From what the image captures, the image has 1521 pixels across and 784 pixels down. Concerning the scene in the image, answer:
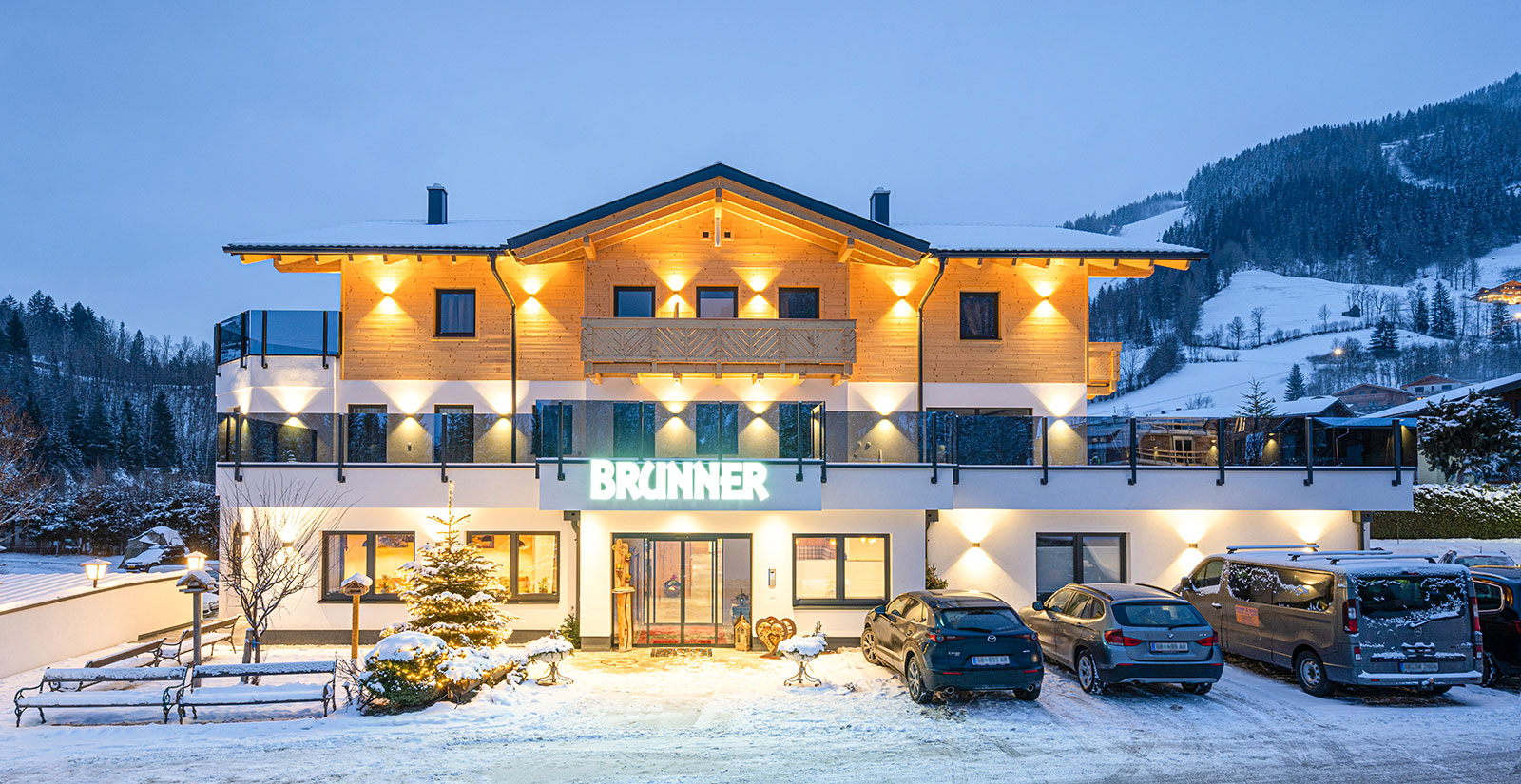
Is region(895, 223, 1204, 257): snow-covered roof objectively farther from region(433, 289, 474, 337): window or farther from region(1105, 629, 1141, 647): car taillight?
region(433, 289, 474, 337): window

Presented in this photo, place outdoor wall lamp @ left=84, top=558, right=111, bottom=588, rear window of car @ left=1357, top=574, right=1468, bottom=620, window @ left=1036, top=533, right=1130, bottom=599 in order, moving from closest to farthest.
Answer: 1. rear window of car @ left=1357, top=574, right=1468, bottom=620
2. outdoor wall lamp @ left=84, top=558, right=111, bottom=588
3. window @ left=1036, top=533, right=1130, bottom=599

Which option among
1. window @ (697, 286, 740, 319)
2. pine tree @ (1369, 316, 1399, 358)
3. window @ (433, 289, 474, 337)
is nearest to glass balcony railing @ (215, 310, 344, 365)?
window @ (433, 289, 474, 337)

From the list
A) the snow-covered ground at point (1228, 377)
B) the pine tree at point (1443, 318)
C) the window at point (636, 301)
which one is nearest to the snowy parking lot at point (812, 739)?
the window at point (636, 301)

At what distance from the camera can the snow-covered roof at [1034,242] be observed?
1795cm

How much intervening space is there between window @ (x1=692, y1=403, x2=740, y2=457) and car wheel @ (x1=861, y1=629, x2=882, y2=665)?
13.0 feet

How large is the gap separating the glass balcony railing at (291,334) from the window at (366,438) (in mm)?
2402

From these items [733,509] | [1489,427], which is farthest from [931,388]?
[1489,427]

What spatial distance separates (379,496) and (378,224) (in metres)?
7.34

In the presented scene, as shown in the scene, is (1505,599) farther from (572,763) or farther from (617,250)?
(617,250)

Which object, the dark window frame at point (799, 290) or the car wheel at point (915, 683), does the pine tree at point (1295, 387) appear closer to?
the dark window frame at point (799, 290)

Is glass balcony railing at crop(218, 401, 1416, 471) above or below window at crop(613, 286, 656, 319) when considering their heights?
below

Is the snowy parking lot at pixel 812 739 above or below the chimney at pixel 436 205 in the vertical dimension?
below

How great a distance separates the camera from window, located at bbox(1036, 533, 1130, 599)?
1742 cm

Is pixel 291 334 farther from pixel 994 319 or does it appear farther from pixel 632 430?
pixel 994 319
